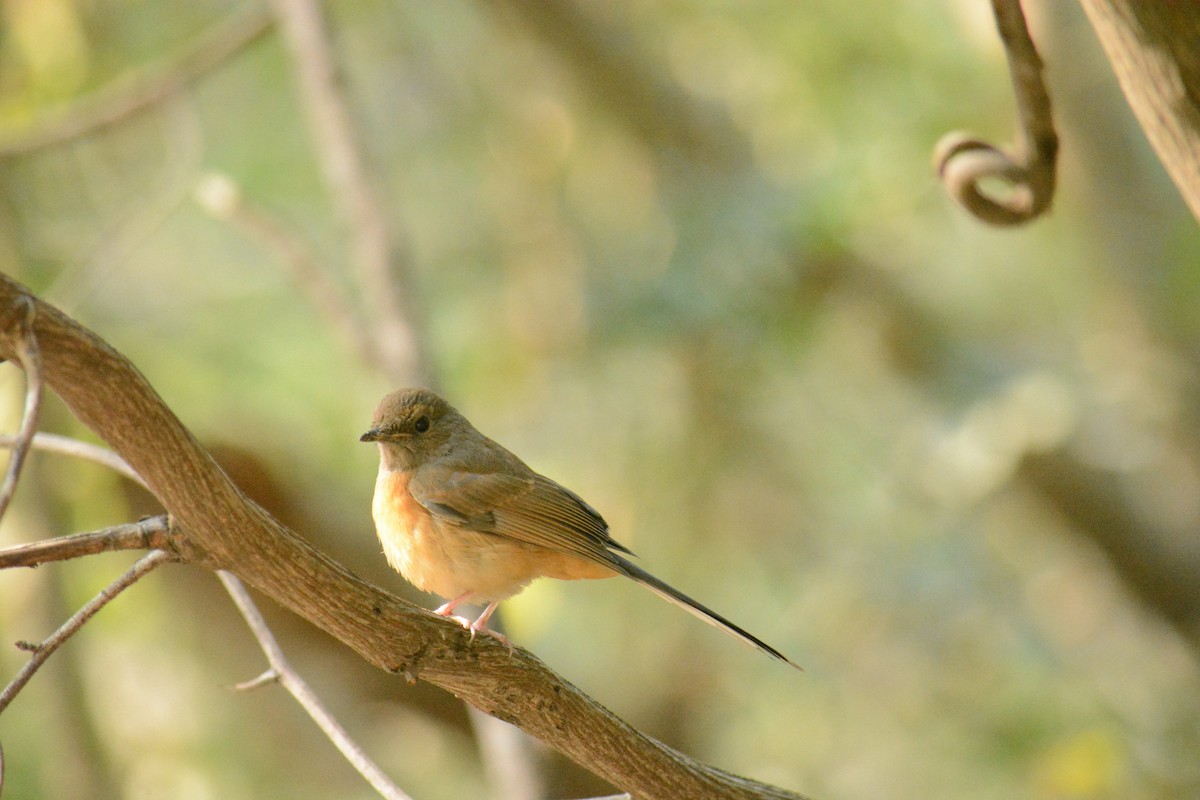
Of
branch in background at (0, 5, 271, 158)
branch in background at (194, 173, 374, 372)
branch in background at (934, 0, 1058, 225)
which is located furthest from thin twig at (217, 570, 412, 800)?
branch in background at (0, 5, 271, 158)

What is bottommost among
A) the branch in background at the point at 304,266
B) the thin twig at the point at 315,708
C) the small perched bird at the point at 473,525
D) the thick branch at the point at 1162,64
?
the thin twig at the point at 315,708

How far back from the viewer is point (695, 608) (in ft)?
10.6

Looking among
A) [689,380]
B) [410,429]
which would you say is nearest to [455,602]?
[410,429]

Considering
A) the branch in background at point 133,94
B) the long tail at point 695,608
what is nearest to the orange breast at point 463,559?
the long tail at point 695,608

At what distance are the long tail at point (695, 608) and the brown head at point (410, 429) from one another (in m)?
0.74

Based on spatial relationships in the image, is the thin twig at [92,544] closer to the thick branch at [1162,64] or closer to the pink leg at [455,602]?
the pink leg at [455,602]

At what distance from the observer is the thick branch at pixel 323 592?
1866mm

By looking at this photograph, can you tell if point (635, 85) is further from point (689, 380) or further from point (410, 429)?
point (410, 429)

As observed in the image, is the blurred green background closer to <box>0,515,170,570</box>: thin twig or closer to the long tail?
the long tail

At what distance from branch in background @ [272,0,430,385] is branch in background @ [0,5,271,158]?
408 millimetres

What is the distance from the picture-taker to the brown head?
4.04m

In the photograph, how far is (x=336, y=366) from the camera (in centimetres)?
801

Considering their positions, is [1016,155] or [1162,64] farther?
[1016,155]

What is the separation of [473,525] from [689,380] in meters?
4.01
